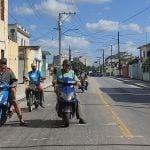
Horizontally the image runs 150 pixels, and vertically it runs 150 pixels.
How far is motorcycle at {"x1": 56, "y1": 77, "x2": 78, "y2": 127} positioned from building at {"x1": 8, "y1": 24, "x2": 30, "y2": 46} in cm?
6193

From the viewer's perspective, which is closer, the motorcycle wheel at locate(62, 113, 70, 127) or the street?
the street

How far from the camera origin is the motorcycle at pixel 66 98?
561 inches

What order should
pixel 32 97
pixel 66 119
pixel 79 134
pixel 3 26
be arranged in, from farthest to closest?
pixel 3 26
pixel 32 97
pixel 66 119
pixel 79 134

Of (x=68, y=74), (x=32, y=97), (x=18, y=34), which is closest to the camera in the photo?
(x=68, y=74)

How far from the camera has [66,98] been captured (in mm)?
14273

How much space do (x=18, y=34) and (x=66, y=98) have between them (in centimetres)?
7169

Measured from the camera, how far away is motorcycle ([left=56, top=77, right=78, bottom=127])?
14.3 meters

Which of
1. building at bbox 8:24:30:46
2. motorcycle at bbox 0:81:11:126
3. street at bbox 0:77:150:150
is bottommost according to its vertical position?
street at bbox 0:77:150:150

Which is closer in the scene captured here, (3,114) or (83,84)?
(3,114)

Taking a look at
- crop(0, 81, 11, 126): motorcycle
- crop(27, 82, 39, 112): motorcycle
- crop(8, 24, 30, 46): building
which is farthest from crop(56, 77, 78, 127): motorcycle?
crop(8, 24, 30, 46): building

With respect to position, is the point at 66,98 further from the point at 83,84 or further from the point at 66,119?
the point at 83,84

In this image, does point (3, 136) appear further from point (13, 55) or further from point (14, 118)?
point (13, 55)

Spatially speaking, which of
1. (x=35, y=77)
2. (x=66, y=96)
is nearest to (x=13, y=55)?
(x=35, y=77)

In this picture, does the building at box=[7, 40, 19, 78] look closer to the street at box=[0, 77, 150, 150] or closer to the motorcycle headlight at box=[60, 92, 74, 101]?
the street at box=[0, 77, 150, 150]
